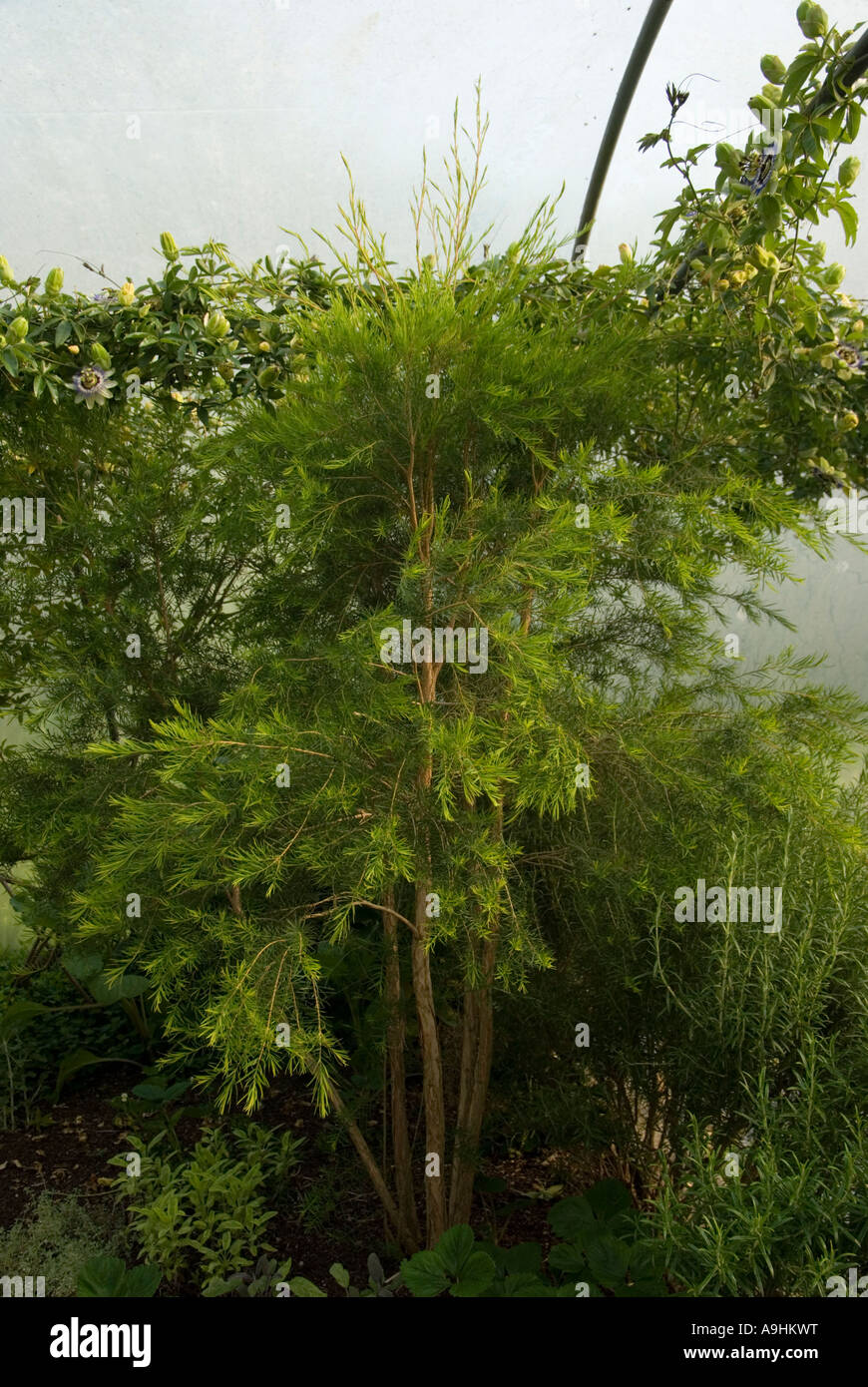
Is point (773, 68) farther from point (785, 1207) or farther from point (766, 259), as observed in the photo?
point (785, 1207)

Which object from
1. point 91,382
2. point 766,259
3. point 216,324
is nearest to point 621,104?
point 216,324

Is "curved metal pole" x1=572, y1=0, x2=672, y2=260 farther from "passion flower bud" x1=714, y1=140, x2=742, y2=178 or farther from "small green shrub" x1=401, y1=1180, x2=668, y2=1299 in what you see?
"small green shrub" x1=401, y1=1180, x2=668, y2=1299

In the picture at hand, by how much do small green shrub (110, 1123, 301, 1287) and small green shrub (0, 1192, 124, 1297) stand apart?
8 cm

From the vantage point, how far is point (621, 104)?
3.69m

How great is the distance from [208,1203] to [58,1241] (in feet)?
1.26

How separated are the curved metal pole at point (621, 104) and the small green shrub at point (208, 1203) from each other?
8.64ft

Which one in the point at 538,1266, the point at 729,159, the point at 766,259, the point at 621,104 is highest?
the point at 621,104

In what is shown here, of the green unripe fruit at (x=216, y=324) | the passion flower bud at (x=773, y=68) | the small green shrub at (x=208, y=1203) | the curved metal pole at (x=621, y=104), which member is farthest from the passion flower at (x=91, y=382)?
the small green shrub at (x=208, y=1203)

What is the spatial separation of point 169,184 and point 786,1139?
376 centimetres

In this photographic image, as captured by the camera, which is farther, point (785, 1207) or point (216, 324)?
point (216, 324)

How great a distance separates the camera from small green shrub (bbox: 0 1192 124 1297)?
245cm

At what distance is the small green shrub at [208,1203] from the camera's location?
2469 mm

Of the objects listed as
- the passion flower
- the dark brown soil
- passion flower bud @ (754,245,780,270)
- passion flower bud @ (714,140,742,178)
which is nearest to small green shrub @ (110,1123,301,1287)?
the dark brown soil
